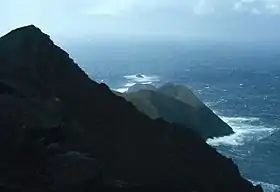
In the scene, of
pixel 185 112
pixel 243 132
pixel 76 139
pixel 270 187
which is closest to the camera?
pixel 76 139

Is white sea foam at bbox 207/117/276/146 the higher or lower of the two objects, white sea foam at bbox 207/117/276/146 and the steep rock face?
the lower

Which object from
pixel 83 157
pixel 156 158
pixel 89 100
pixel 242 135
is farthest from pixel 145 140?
pixel 242 135

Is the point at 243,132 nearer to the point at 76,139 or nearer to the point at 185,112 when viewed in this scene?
the point at 185,112

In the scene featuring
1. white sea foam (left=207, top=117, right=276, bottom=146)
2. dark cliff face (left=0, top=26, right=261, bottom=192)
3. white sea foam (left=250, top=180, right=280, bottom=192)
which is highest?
dark cliff face (left=0, top=26, right=261, bottom=192)

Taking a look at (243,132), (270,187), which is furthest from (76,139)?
(243,132)

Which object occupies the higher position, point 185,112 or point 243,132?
point 185,112

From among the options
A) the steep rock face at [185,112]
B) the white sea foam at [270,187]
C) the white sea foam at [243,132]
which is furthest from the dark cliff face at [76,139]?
the steep rock face at [185,112]

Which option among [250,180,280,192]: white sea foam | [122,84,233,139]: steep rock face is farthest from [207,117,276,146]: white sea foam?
[250,180,280,192]: white sea foam

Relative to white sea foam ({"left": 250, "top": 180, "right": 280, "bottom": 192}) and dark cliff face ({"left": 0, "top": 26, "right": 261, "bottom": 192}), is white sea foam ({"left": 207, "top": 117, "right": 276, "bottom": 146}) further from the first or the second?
dark cliff face ({"left": 0, "top": 26, "right": 261, "bottom": 192})
